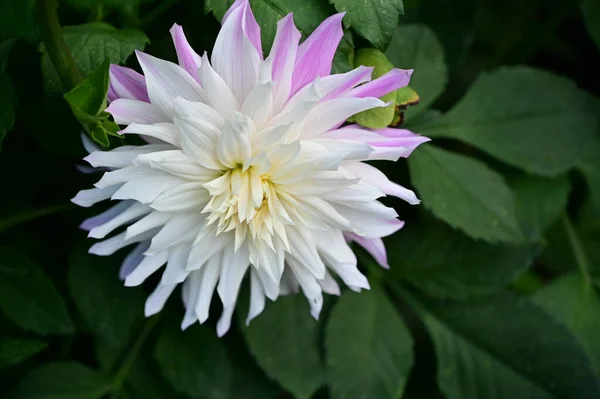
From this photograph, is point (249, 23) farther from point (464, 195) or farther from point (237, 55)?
point (464, 195)

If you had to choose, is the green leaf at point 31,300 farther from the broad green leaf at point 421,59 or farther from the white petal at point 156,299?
the broad green leaf at point 421,59

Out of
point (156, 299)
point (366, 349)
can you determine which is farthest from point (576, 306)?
point (156, 299)

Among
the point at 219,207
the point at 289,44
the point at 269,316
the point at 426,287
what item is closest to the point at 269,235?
the point at 219,207

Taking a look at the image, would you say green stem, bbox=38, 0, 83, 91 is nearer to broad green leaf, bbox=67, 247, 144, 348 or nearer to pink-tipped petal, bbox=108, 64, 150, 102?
pink-tipped petal, bbox=108, 64, 150, 102

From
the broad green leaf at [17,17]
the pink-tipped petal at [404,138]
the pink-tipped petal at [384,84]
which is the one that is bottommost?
the pink-tipped petal at [404,138]

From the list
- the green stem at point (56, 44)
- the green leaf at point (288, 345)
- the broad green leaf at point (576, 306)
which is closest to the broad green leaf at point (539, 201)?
the broad green leaf at point (576, 306)

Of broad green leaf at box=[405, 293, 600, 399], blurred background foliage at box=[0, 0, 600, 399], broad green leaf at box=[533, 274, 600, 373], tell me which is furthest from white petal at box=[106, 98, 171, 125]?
broad green leaf at box=[533, 274, 600, 373]

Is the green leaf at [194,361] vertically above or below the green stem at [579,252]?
above
